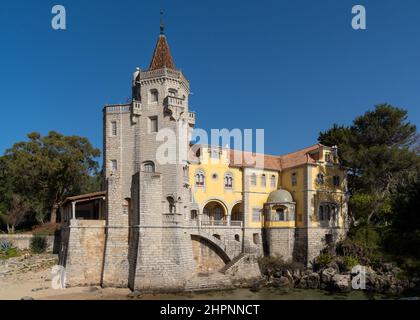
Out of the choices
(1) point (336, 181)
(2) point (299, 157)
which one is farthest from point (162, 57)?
(1) point (336, 181)

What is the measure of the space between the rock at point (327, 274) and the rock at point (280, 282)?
3.21m

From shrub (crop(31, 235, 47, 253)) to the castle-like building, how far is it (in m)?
4.48

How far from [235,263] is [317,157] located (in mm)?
14337

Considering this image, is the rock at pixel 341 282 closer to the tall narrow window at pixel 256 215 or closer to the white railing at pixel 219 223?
the tall narrow window at pixel 256 215

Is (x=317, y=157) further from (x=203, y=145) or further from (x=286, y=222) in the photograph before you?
(x=203, y=145)

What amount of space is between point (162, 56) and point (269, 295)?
944 inches

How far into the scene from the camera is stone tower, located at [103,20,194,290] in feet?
97.3

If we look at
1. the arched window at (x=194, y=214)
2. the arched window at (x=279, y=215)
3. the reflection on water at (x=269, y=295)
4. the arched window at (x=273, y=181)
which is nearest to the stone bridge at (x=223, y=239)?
the arched window at (x=194, y=214)

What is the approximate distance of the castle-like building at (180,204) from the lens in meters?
30.2

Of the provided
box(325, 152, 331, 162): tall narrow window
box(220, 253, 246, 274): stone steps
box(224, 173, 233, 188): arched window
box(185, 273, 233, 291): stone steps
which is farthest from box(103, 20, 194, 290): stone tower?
box(325, 152, 331, 162): tall narrow window

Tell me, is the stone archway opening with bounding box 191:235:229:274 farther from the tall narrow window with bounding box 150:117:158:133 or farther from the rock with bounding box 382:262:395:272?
the rock with bounding box 382:262:395:272

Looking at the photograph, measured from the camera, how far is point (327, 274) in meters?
32.5

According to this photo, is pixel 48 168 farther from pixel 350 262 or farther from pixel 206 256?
pixel 350 262
